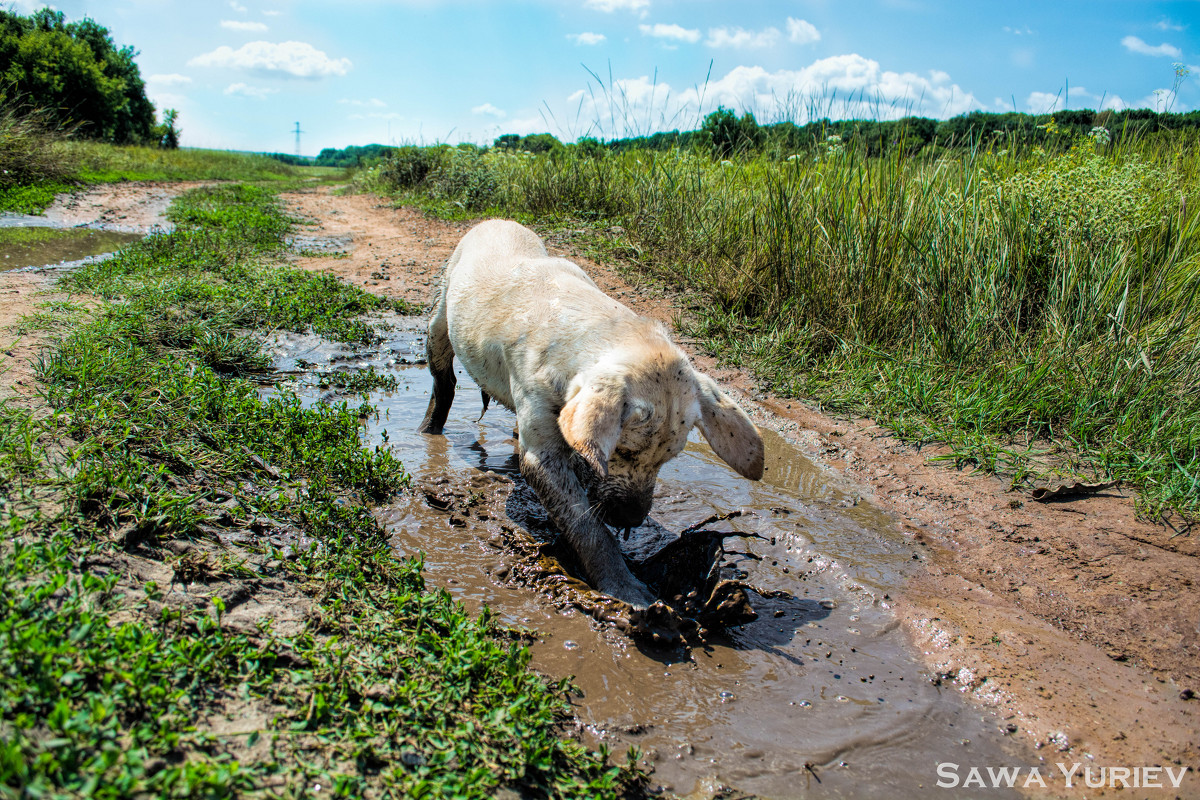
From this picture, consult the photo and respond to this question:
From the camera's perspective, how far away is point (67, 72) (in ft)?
101

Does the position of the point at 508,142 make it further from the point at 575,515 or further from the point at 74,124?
the point at 74,124

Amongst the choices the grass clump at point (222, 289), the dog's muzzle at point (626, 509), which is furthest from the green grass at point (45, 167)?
the dog's muzzle at point (626, 509)

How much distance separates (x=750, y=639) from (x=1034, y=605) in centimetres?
150

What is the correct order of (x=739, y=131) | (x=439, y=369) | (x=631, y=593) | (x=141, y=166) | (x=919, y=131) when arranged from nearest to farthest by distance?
1. (x=631, y=593)
2. (x=439, y=369)
3. (x=919, y=131)
4. (x=739, y=131)
5. (x=141, y=166)

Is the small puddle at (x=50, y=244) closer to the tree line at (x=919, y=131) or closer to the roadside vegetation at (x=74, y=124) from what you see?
the roadside vegetation at (x=74, y=124)

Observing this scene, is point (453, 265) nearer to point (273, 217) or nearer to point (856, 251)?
point (856, 251)

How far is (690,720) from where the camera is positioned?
8.14ft

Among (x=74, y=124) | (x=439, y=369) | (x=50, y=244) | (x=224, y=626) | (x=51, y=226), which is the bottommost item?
(x=224, y=626)

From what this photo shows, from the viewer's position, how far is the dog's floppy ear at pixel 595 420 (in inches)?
104

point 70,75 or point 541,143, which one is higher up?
point 70,75

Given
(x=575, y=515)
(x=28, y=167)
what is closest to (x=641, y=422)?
(x=575, y=515)

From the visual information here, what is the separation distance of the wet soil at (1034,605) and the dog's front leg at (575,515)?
0.39 m

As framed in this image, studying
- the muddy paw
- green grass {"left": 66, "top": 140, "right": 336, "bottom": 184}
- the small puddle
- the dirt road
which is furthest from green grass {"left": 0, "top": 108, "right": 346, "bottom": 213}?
the muddy paw

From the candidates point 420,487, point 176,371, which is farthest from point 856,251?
point 176,371
